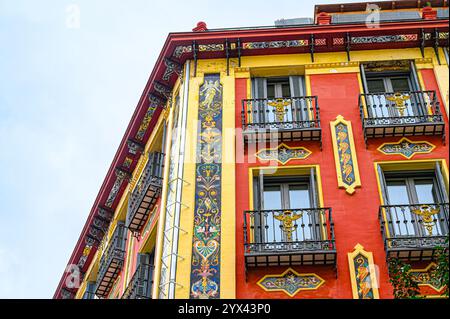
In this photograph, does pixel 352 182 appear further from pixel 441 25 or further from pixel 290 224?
pixel 441 25

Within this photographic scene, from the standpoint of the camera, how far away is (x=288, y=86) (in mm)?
18844

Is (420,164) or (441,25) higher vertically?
(441,25)

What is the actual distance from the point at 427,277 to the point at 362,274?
1297 millimetres

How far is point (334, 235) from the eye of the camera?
1491cm

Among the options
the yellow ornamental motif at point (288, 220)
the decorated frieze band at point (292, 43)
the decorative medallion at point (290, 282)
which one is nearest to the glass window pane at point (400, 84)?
the decorated frieze band at point (292, 43)

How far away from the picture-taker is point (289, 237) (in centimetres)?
1503

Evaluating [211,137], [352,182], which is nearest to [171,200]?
[211,137]

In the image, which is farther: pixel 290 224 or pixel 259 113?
pixel 259 113

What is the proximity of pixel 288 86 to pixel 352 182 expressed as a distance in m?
4.06

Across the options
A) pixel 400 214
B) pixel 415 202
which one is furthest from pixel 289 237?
pixel 415 202

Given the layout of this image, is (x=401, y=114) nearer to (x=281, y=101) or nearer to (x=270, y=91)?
(x=281, y=101)
